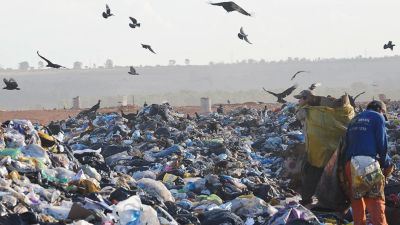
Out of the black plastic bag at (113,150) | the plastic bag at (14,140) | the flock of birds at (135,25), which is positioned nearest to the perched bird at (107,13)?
the flock of birds at (135,25)

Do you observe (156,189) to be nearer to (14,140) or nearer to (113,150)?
(14,140)

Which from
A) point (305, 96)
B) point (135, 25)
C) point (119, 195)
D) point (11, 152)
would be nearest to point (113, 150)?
point (135, 25)

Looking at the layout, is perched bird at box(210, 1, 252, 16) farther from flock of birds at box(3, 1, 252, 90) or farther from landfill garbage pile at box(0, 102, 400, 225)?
landfill garbage pile at box(0, 102, 400, 225)

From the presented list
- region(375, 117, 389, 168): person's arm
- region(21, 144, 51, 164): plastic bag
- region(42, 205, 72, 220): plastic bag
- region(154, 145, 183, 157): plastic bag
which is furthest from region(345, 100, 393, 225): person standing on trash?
region(154, 145, 183, 157): plastic bag

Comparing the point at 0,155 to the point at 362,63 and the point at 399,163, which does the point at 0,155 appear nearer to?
the point at 399,163

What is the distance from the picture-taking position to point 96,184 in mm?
4727

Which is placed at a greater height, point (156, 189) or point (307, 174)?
point (307, 174)

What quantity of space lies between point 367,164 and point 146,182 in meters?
2.61

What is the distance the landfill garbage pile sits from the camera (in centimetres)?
366

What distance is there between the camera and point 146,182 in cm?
517

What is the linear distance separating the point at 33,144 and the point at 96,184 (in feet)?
3.28

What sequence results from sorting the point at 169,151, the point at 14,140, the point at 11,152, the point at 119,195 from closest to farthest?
the point at 119,195, the point at 11,152, the point at 14,140, the point at 169,151

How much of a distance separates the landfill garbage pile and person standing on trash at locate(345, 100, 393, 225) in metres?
0.49

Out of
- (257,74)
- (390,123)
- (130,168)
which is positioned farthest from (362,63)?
(130,168)
